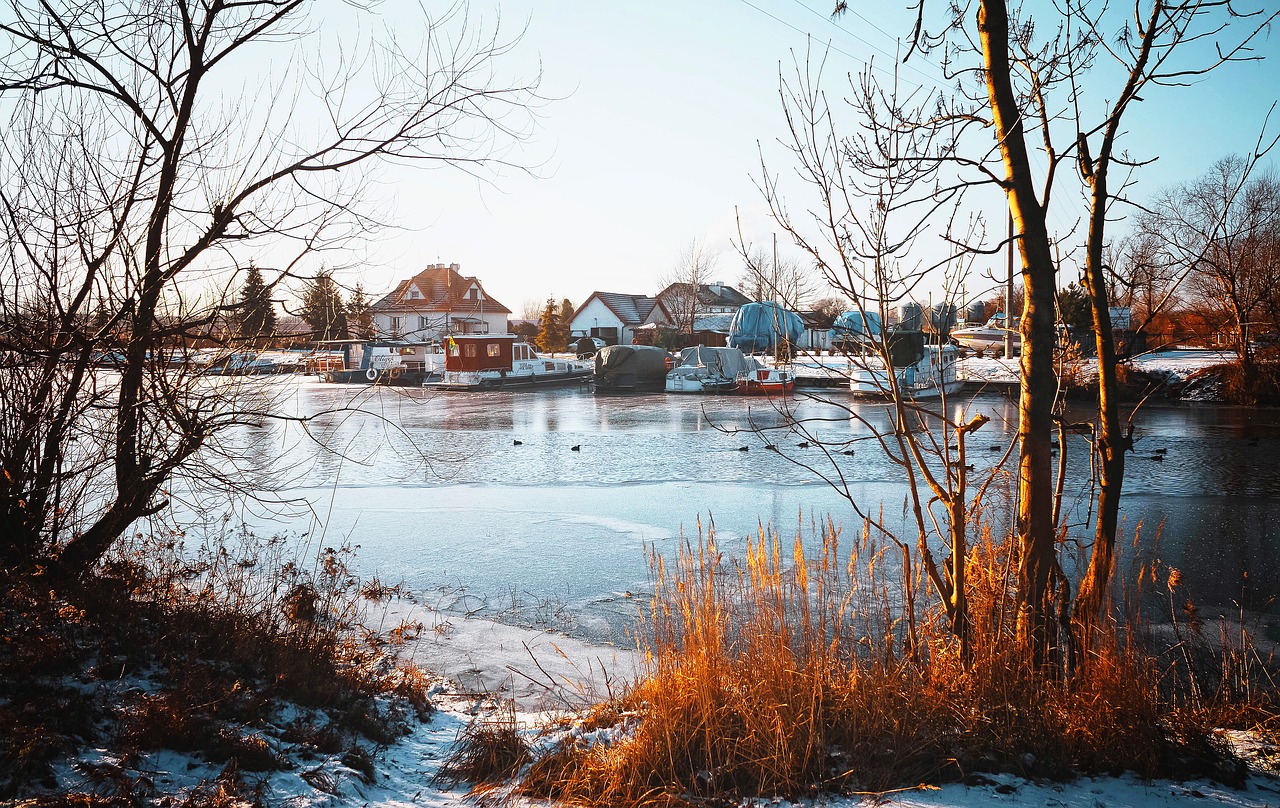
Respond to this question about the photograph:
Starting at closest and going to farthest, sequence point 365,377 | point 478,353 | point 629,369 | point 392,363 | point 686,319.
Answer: point 629,369, point 478,353, point 392,363, point 365,377, point 686,319

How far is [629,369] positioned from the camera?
3469 centimetres

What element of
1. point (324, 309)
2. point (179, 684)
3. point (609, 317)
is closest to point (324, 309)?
point (324, 309)

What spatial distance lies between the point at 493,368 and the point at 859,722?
3514 centimetres

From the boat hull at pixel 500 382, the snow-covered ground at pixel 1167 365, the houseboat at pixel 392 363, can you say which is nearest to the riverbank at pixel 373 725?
the snow-covered ground at pixel 1167 365

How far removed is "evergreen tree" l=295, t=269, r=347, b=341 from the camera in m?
5.38

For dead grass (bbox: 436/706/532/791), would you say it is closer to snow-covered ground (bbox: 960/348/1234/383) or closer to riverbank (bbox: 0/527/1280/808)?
riverbank (bbox: 0/527/1280/808)

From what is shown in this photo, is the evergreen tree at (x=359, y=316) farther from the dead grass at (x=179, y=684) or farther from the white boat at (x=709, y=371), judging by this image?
the white boat at (x=709, y=371)

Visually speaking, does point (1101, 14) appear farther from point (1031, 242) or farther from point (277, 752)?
point (277, 752)

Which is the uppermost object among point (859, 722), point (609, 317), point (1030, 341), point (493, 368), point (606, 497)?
point (609, 317)

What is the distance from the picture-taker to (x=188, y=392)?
16.5 feet

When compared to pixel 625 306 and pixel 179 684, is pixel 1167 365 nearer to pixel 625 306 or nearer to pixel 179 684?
pixel 179 684

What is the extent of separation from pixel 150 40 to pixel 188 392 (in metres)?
2.16

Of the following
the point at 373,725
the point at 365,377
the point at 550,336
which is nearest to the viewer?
the point at 373,725

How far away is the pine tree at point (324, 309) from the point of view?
17.6ft
